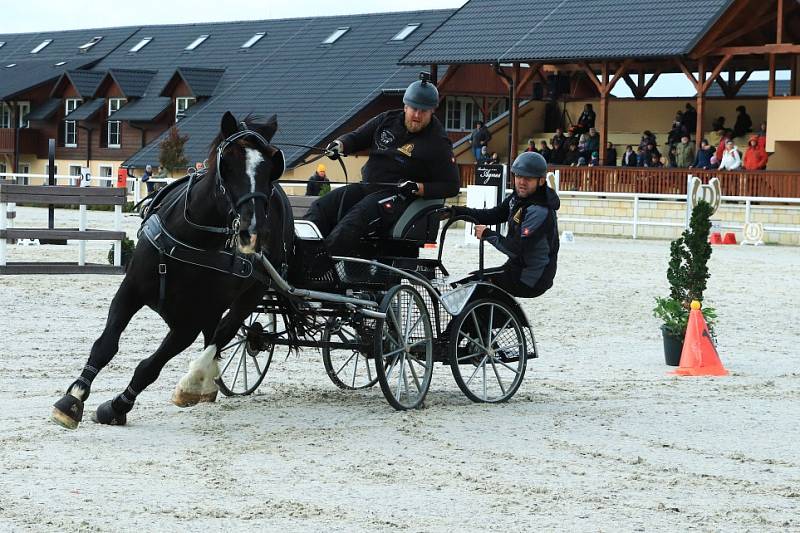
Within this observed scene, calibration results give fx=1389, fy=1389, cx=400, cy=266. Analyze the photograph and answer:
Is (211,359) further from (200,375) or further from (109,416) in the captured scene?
(109,416)

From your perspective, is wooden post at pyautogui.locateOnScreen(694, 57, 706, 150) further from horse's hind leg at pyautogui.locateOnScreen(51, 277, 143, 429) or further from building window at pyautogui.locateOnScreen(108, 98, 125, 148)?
building window at pyautogui.locateOnScreen(108, 98, 125, 148)

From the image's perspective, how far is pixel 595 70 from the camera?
137 ft

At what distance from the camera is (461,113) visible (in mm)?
50000

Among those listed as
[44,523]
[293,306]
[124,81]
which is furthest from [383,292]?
[124,81]

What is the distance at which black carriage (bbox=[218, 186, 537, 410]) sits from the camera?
8.73 m

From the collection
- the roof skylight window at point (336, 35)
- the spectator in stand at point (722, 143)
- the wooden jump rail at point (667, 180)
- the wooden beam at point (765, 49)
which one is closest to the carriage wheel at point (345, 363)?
the wooden jump rail at point (667, 180)

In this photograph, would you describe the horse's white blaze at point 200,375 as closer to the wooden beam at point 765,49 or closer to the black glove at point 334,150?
the black glove at point 334,150

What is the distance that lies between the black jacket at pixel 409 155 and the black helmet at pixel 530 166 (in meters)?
0.45

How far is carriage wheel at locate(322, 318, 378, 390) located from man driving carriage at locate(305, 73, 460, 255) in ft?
1.67

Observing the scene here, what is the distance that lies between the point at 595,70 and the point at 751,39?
5.94 metres

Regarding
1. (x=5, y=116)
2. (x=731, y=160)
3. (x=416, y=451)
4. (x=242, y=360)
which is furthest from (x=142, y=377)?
(x=5, y=116)

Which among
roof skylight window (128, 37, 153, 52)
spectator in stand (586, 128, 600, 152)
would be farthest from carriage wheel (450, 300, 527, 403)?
roof skylight window (128, 37, 153, 52)

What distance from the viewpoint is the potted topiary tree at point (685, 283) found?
448 inches

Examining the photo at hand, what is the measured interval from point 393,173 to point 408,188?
11.5 inches
